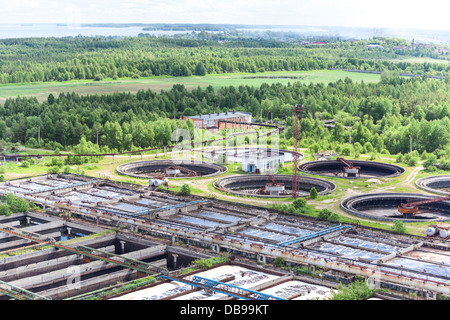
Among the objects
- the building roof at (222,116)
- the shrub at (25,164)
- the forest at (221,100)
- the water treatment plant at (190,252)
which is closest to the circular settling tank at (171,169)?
the forest at (221,100)

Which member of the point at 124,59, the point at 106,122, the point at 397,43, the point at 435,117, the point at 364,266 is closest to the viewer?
the point at 364,266

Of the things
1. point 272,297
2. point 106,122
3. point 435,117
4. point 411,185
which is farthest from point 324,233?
point 435,117

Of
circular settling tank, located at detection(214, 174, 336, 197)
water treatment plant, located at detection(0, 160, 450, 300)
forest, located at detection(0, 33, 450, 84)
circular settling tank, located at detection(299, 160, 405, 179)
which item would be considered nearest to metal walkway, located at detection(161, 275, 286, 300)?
water treatment plant, located at detection(0, 160, 450, 300)

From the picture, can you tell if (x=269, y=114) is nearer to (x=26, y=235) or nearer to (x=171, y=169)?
(x=171, y=169)

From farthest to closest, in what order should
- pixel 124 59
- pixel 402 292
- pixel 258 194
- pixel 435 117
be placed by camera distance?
1. pixel 124 59
2. pixel 435 117
3. pixel 258 194
4. pixel 402 292

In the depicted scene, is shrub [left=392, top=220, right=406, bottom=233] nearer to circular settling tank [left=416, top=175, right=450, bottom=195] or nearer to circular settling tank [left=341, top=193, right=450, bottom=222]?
circular settling tank [left=341, top=193, right=450, bottom=222]

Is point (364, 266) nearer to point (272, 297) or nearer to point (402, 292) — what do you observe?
point (402, 292)
